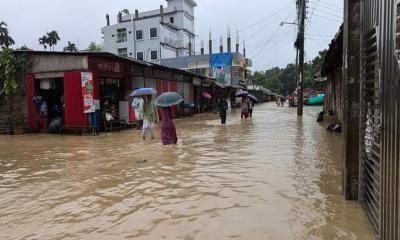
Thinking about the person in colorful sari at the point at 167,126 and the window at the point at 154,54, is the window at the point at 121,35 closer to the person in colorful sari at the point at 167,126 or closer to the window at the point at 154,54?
the window at the point at 154,54

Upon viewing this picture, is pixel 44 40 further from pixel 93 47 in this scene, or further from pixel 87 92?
pixel 87 92

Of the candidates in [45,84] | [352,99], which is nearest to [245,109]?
[45,84]

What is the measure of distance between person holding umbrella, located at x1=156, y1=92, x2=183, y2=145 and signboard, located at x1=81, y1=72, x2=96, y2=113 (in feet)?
19.7

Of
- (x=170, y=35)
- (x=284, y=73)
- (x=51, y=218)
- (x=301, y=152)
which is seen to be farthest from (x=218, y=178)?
(x=284, y=73)

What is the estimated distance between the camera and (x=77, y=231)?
16.8 feet

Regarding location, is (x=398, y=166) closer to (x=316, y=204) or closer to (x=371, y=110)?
(x=371, y=110)

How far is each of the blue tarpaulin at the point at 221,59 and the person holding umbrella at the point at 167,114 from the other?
44.6 meters

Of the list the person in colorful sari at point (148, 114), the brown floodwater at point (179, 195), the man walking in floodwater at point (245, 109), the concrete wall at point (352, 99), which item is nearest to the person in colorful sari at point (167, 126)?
the brown floodwater at point (179, 195)

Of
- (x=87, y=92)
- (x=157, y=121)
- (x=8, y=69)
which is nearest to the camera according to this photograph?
(x=157, y=121)

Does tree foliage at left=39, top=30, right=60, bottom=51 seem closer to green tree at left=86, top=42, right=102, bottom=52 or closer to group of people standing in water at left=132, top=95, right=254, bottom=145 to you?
green tree at left=86, top=42, right=102, bottom=52

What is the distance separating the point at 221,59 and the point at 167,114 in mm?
45549

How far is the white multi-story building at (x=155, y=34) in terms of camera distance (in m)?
60.9

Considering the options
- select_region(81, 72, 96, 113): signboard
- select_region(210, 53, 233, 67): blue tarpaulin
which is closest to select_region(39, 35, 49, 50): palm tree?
select_region(210, 53, 233, 67): blue tarpaulin

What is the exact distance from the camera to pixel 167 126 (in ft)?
42.0
